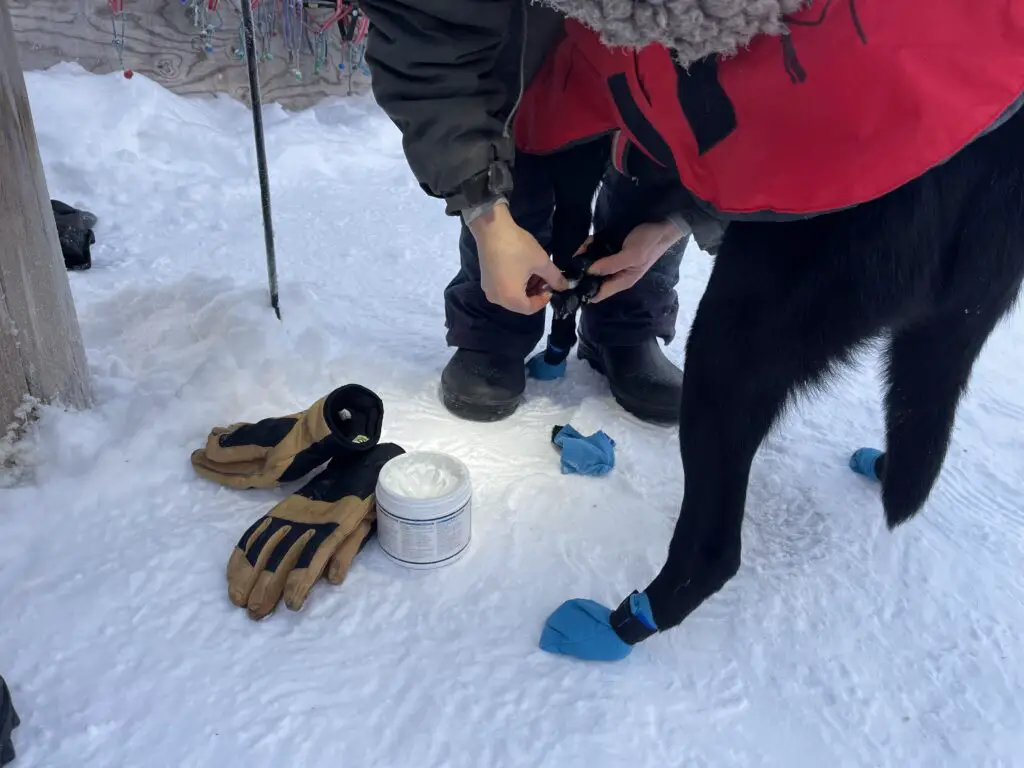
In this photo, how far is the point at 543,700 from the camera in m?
0.78

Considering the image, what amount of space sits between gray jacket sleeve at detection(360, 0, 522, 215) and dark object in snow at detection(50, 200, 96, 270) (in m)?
1.00

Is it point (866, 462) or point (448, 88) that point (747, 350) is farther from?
point (866, 462)

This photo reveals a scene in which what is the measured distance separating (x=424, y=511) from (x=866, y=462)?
2.15 ft

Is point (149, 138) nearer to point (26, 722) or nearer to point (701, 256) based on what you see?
point (701, 256)

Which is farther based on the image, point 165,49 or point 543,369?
point 165,49

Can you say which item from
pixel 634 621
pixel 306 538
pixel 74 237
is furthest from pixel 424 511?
pixel 74 237

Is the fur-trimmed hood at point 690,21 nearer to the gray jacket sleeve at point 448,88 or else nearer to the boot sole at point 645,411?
the gray jacket sleeve at point 448,88

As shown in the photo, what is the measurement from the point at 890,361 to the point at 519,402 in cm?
62

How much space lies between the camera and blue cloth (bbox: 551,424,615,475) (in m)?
1.10

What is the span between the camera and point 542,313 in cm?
128

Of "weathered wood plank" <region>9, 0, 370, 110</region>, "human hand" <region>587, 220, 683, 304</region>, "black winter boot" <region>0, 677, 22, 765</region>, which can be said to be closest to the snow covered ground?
"black winter boot" <region>0, 677, 22, 765</region>

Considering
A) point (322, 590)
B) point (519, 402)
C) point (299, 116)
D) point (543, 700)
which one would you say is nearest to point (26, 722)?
point (322, 590)

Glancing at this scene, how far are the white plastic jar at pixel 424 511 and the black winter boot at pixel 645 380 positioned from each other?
1.24 feet

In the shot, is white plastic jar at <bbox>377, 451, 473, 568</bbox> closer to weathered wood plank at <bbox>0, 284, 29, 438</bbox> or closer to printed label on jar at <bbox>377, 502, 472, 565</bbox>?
printed label on jar at <bbox>377, 502, 472, 565</bbox>
